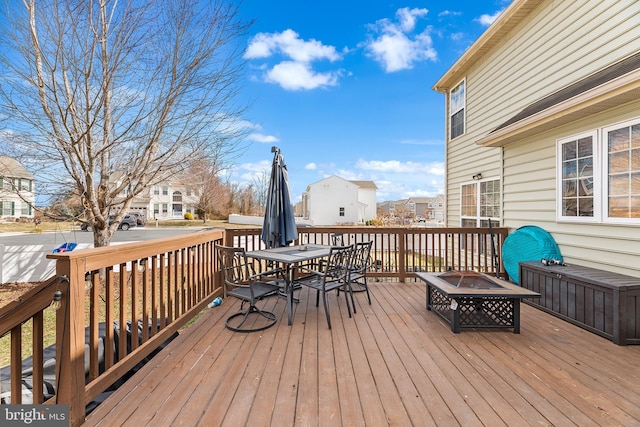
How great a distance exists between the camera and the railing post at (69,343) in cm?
162

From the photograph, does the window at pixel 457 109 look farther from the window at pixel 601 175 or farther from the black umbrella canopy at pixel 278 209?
the black umbrella canopy at pixel 278 209

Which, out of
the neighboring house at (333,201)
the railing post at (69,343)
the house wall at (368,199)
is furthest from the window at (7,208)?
the house wall at (368,199)

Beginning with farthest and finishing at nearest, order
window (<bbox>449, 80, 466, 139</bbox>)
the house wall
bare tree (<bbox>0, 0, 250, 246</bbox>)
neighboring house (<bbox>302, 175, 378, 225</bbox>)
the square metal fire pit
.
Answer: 1. the house wall
2. neighboring house (<bbox>302, 175, 378, 225</bbox>)
3. window (<bbox>449, 80, 466, 139</bbox>)
4. bare tree (<bbox>0, 0, 250, 246</bbox>)
5. the square metal fire pit

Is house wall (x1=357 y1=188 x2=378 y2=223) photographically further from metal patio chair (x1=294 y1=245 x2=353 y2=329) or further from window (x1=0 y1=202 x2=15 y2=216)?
metal patio chair (x1=294 y1=245 x2=353 y2=329)

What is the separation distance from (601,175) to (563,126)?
0.93 meters

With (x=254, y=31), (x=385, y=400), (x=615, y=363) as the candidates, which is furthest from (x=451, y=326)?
(x=254, y=31)

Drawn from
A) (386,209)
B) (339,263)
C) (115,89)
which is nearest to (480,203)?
(339,263)

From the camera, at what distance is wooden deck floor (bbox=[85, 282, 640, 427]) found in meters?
1.71

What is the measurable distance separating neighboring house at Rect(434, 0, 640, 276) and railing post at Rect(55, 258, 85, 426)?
471 centimetres

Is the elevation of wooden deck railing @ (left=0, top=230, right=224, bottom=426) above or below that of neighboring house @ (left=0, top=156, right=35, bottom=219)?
below

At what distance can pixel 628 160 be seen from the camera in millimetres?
3225

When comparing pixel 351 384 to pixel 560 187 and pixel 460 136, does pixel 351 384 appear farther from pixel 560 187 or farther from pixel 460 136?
pixel 460 136

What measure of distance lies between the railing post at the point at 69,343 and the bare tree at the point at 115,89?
11.8ft

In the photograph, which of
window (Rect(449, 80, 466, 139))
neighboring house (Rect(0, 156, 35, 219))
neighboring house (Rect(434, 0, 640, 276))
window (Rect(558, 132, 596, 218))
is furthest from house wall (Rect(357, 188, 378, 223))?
neighboring house (Rect(0, 156, 35, 219))
